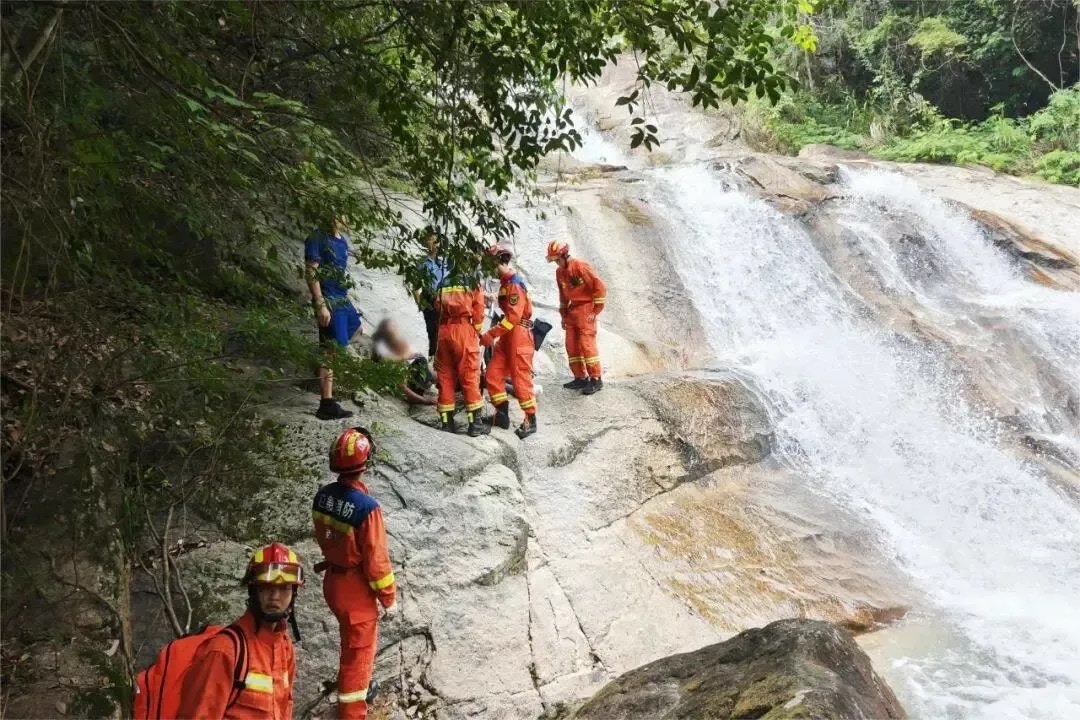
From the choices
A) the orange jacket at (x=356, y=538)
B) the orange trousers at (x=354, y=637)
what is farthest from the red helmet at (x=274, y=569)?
the orange trousers at (x=354, y=637)

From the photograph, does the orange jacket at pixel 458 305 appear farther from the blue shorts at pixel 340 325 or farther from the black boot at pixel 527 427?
the black boot at pixel 527 427

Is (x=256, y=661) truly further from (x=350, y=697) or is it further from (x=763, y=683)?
(x=763, y=683)

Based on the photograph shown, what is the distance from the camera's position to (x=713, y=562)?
7.10m

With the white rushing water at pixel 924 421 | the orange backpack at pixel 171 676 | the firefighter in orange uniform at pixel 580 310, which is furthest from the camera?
the firefighter in orange uniform at pixel 580 310

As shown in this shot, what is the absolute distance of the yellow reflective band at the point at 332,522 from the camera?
4.34 m

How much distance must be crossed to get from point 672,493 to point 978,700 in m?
3.20

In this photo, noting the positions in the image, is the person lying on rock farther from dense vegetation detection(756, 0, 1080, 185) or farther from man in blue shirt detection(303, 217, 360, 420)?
dense vegetation detection(756, 0, 1080, 185)

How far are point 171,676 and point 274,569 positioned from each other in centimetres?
54

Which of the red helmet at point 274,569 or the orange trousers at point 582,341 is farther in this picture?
the orange trousers at point 582,341

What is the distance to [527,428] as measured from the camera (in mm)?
7566

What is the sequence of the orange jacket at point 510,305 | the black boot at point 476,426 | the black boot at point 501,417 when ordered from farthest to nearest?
1. the black boot at point 501,417
2. the orange jacket at point 510,305
3. the black boot at point 476,426

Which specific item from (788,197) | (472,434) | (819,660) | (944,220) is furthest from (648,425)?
(944,220)

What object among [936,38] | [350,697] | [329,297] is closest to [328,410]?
[329,297]

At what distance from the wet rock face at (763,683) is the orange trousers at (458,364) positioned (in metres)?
3.09
